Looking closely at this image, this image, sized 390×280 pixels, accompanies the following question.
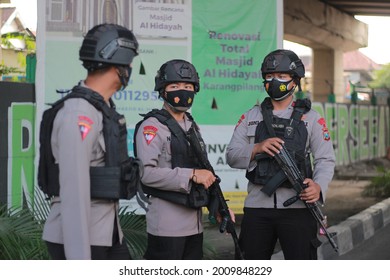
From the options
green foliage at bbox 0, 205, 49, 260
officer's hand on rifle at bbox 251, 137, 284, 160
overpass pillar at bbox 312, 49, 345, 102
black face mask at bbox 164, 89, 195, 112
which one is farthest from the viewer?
overpass pillar at bbox 312, 49, 345, 102

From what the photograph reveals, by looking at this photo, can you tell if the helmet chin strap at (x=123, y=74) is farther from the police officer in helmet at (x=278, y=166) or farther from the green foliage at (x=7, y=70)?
the green foliage at (x=7, y=70)

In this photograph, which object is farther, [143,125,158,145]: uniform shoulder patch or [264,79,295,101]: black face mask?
[264,79,295,101]: black face mask

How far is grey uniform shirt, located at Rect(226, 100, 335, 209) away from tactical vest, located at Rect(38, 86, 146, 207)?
1.26 m

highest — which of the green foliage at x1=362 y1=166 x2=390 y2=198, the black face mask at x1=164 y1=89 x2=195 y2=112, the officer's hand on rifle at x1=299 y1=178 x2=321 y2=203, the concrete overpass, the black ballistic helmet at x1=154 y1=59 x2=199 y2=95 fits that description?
the concrete overpass

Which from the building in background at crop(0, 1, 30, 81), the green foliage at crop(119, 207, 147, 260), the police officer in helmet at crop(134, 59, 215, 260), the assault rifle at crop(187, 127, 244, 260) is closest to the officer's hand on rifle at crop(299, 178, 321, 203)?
the assault rifle at crop(187, 127, 244, 260)

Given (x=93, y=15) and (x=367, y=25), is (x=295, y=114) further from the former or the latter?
(x=367, y=25)

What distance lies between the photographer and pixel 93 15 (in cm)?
679

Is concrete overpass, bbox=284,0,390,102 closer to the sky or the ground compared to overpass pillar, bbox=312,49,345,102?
closer to the sky

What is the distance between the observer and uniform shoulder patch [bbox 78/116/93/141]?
2820 millimetres

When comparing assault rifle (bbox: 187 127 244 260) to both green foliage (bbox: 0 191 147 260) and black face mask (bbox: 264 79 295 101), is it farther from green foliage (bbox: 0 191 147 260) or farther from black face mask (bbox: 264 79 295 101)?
green foliage (bbox: 0 191 147 260)
